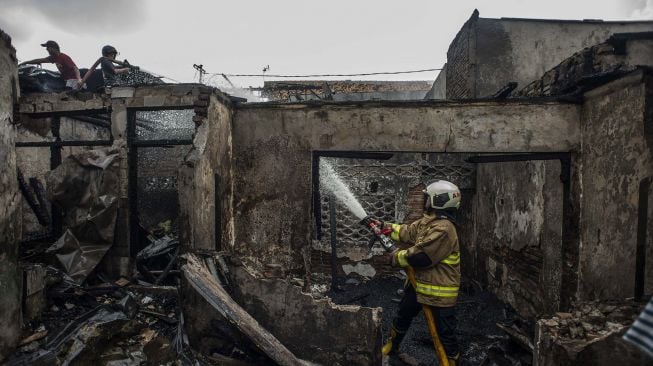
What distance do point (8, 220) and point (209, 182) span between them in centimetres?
208

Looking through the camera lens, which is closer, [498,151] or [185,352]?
[185,352]

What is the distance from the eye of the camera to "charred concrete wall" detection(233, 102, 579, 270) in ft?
15.6

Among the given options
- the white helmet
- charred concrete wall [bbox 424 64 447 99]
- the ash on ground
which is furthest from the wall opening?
charred concrete wall [bbox 424 64 447 99]

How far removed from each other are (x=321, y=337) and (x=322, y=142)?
2.64 metres

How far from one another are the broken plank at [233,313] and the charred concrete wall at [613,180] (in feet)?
11.8

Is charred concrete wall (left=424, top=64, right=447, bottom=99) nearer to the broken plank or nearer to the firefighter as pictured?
→ the firefighter

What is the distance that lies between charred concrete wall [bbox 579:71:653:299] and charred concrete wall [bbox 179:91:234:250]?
4.78m

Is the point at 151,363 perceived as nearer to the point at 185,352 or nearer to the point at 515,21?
the point at 185,352

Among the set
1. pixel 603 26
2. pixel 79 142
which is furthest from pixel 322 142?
pixel 603 26

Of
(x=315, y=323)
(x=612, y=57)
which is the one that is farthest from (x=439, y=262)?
(x=612, y=57)

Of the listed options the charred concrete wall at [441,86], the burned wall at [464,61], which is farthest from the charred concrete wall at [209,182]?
the charred concrete wall at [441,86]

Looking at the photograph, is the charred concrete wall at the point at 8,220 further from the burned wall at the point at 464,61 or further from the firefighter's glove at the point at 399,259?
the burned wall at the point at 464,61

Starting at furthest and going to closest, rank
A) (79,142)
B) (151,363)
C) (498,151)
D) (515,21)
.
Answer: (515,21) < (79,142) < (498,151) < (151,363)

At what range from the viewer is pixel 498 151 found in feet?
15.7
